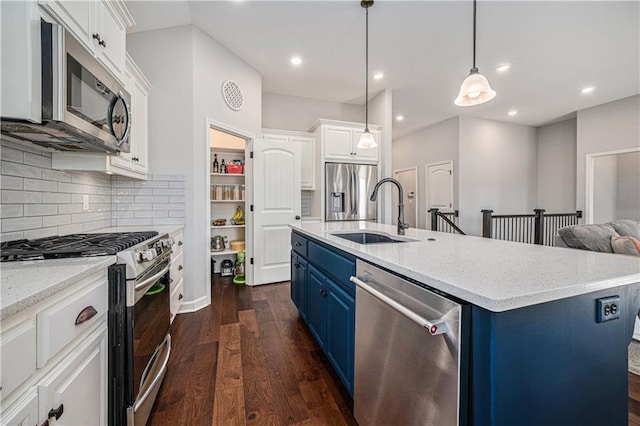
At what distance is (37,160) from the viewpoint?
1599 mm

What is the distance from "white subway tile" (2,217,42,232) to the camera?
136 centimetres

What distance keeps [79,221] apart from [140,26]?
6.83 ft

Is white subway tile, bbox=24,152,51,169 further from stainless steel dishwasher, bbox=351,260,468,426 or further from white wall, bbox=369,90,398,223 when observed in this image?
white wall, bbox=369,90,398,223

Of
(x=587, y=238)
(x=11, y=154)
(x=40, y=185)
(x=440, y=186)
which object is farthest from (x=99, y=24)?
(x=440, y=186)

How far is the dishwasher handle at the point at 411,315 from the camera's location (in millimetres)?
803

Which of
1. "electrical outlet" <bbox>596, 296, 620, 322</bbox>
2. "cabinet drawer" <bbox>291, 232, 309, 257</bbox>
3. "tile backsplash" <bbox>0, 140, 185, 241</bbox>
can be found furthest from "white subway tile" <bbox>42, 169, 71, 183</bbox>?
"electrical outlet" <bbox>596, 296, 620, 322</bbox>

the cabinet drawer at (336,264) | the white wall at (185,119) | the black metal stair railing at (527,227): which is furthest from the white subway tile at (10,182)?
the black metal stair railing at (527,227)

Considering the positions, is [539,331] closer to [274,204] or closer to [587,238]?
[587,238]

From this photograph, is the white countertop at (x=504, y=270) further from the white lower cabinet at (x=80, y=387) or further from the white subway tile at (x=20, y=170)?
the white subway tile at (x=20, y=170)

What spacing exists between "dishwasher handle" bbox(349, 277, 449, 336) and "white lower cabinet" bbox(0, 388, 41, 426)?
41.8 inches

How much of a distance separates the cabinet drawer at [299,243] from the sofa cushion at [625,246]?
2.52m

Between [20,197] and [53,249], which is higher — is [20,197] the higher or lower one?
the higher one

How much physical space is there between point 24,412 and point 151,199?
242 cm

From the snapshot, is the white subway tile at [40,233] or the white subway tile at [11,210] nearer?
the white subway tile at [11,210]
